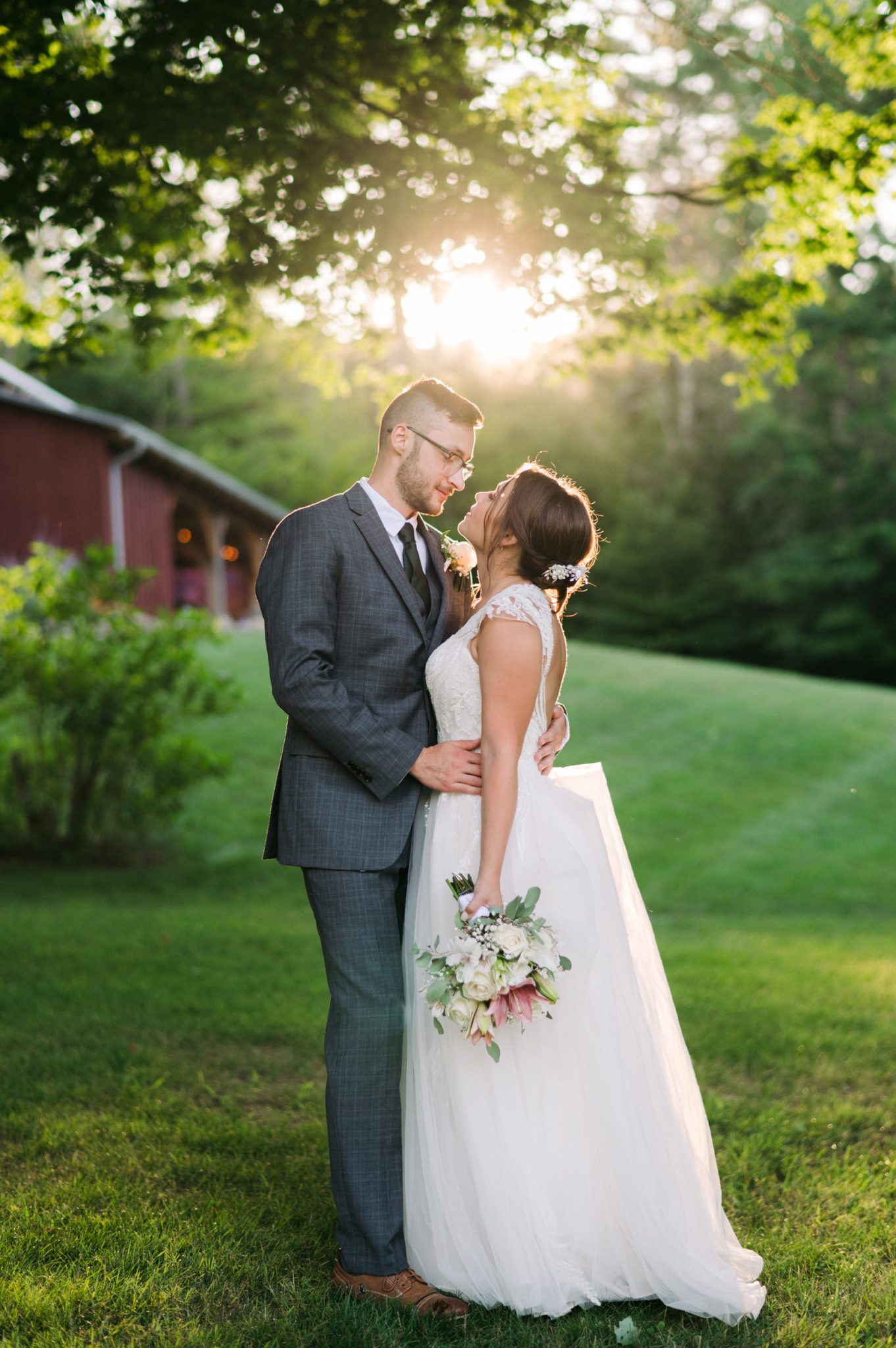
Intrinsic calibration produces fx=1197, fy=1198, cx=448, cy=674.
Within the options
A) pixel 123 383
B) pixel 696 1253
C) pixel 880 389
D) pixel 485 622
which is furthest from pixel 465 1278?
pixel 123 383

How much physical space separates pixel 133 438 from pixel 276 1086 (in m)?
22.1

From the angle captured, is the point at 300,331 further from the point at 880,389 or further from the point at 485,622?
the point at 880,389

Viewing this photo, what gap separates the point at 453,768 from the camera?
3607mm

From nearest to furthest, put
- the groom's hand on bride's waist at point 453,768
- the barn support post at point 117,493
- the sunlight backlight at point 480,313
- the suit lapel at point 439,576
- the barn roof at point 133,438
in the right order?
the groom's hand on bride's waist at point 453,768 < the suit lapel at point 439,576 < the sunlight backlight at point 480,313 < the barn roof at point 133,438 < the barn support post at point 117,493

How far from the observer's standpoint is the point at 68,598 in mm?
10625

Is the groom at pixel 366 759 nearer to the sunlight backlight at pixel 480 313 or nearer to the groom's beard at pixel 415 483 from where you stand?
the groom's beard at pixel 415 483

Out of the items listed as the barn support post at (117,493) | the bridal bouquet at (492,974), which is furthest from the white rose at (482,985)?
the barn support post at (117,493)

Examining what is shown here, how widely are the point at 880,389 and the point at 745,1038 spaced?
3414 cm

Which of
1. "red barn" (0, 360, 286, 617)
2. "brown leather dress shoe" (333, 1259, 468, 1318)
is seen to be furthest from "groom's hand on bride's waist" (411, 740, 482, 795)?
"red barn" (0, 360, 286, 617)

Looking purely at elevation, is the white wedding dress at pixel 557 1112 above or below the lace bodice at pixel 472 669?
below

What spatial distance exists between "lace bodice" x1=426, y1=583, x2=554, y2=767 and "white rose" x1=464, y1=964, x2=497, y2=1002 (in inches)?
30.1

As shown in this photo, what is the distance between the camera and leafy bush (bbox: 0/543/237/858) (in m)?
10.6

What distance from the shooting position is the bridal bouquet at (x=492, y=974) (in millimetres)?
3152

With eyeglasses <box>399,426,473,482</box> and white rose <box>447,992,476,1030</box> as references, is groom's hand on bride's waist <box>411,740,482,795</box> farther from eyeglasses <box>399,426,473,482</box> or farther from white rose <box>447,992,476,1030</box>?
eyeglasses <box>399,426,473,482</box>
